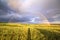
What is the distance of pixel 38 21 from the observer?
3.84m

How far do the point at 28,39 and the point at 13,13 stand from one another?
2.52 ft

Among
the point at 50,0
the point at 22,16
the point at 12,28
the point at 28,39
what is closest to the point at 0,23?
the point at 12,28

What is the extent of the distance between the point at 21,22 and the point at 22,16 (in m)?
0.16

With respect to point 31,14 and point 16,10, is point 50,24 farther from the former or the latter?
point 16,10

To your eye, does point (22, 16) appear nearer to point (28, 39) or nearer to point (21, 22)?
point (21, 22)

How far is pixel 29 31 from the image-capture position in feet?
12.6

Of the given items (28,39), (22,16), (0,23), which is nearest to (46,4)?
(22,16)

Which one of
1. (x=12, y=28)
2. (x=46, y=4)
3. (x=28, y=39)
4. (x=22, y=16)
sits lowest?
(x=28, y=39)

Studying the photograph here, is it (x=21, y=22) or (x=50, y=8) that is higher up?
(x=50, y=8)

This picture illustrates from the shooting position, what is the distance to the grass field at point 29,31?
12.4 feet

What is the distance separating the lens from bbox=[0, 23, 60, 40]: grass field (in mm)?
3777

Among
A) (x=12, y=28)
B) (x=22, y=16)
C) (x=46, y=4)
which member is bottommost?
(x=12, y=28)

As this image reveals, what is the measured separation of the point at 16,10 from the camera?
12.9 ft

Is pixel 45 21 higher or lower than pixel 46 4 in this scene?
lower
